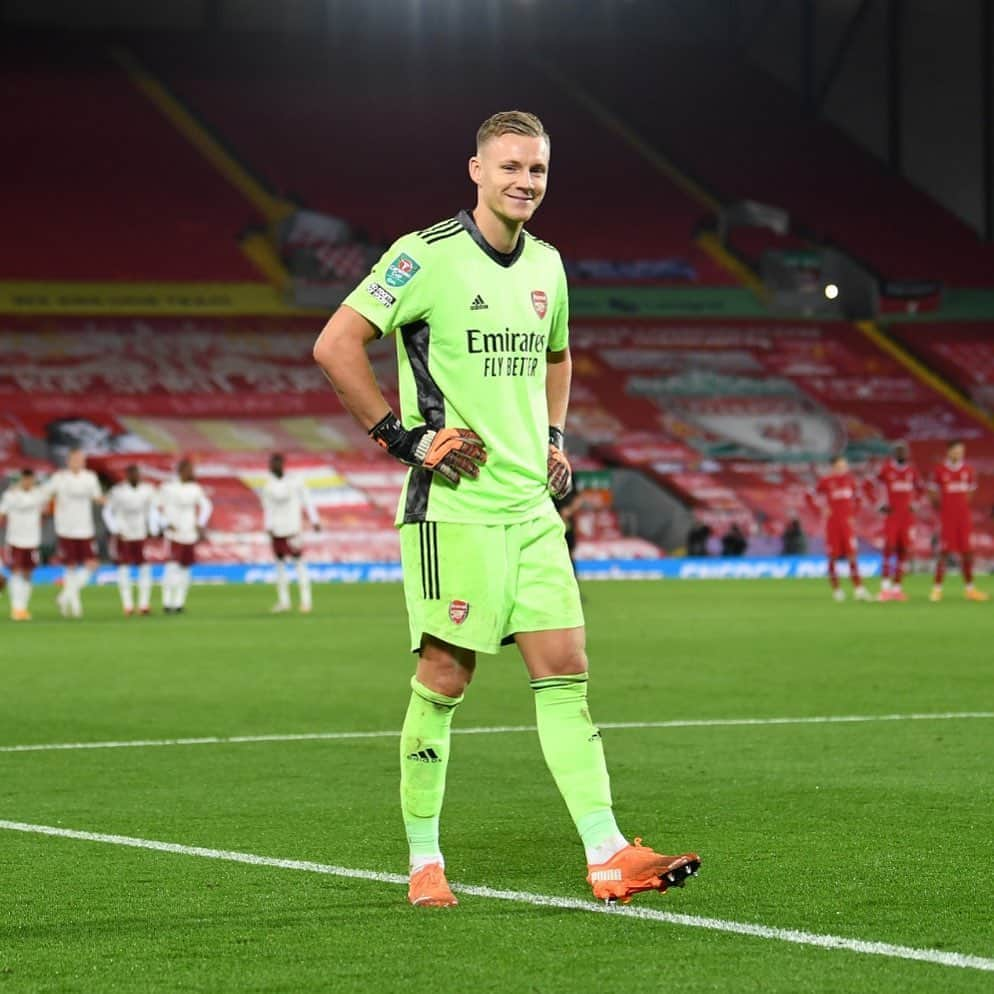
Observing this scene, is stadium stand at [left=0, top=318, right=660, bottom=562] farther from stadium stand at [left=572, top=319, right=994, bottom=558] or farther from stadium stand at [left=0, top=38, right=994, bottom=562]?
stadium stand at [left=572, top=319, right=994, bottom=558]

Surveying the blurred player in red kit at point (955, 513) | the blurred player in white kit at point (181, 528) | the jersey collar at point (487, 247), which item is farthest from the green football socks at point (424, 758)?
the blurred player in red kit at point (955, 513)

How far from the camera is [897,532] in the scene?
92.3 ft

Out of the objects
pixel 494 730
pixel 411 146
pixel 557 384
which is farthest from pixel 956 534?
pixel 411 146

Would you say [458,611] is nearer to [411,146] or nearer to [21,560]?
[21,560]

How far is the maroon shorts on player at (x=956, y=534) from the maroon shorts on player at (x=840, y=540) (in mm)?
1296

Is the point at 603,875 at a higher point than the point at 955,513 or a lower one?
lower

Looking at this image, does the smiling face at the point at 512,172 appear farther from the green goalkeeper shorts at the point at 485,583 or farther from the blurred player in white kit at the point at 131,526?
the blurred player in white kit at the point at 131,526

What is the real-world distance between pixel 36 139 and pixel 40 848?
41.9 m

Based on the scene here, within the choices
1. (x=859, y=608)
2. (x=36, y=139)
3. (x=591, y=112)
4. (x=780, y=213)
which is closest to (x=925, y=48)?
(x=780, y=213)

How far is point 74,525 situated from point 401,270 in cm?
2015

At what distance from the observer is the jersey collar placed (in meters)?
6.23

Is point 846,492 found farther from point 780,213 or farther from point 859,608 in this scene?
point 780,213

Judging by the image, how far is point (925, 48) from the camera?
47.9 metres

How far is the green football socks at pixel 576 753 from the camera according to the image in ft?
19.6
